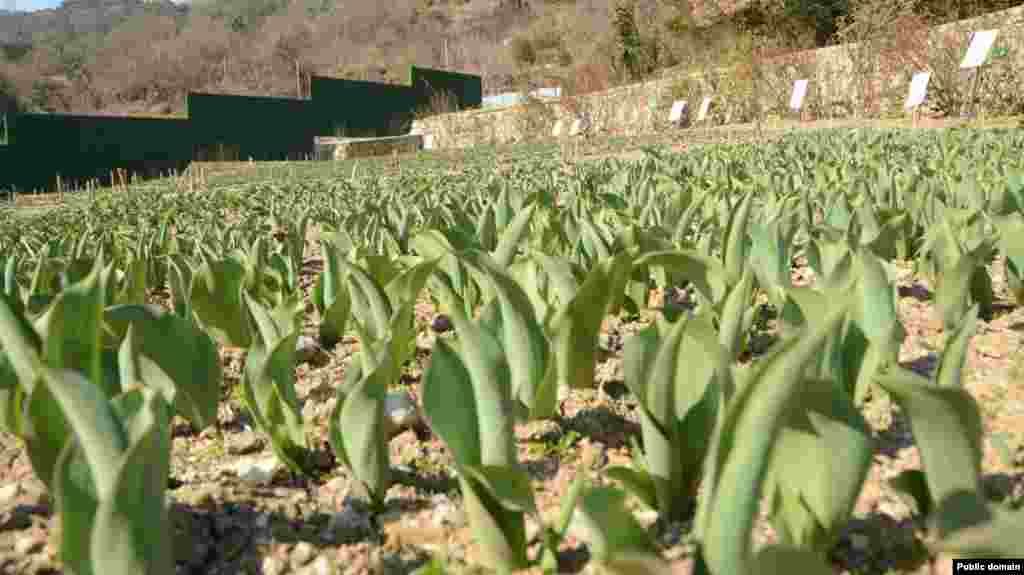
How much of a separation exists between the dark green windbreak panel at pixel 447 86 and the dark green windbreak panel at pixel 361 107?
765mm

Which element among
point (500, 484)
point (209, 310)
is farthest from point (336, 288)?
point (500, 484)

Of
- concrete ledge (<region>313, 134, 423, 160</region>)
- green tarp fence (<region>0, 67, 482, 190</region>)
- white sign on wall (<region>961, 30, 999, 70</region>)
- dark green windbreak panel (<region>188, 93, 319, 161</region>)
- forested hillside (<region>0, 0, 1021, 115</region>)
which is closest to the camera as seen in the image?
white sign on wall (<region>961, 30, 999, 70</region>)

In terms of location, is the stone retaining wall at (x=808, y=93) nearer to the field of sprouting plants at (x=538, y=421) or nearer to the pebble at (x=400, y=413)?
the field of sprouting plants at (x=538, y=421)

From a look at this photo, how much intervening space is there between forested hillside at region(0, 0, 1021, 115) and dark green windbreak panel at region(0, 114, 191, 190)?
15.5 meters

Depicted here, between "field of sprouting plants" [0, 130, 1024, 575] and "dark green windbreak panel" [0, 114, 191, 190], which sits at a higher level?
"dark green windbreak panel" [0, 114, 191, 190]

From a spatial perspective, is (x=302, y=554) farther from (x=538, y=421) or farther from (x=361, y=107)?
(x=361, y=107)

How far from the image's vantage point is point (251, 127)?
94.2ft

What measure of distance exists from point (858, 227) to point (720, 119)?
20117 mm

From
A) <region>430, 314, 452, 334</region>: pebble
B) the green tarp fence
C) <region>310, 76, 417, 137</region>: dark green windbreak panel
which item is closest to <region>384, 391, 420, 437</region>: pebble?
<region>430, 314, 452, 334</region>: pebble

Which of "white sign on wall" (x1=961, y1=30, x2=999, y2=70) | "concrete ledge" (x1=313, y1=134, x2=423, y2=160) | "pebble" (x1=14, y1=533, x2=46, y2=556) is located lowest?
"pebble" (x1=14, y1=533, x2=46, y2=556)

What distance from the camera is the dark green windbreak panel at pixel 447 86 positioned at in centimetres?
3716

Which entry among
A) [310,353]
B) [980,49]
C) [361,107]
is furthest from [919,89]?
[361,107]

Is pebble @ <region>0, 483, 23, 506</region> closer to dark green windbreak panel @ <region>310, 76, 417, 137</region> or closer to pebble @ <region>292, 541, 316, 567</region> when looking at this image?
pebble @ <region>292, 541, 316, 567</region>

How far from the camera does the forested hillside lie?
2630cm
